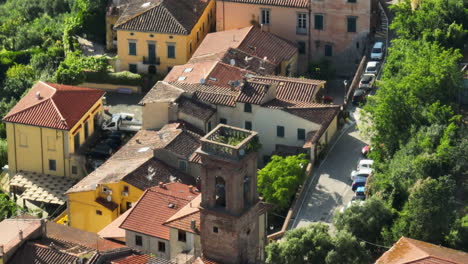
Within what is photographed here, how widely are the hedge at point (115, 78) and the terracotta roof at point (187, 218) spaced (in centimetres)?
2681

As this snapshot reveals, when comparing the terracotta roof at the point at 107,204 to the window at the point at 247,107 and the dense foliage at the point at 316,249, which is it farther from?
the dense foliage at the point at 316,249

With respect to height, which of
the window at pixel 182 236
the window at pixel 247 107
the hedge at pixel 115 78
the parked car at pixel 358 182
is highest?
the window at pixel 247 107

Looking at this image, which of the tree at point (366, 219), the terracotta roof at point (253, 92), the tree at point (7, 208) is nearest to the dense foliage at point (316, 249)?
the tree at point (366, 219)

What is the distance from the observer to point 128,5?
12112 cm

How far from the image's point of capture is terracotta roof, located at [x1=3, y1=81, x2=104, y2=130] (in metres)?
108

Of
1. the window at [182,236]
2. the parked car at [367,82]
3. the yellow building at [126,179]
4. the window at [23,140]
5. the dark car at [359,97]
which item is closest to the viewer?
the window at [182,236]

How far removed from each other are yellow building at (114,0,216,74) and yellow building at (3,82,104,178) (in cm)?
864

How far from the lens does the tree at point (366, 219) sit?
90000 mm

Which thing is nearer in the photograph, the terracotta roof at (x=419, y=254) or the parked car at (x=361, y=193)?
the terracotta roof at (x=419, y=254)

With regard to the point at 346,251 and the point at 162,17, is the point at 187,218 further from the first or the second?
the point at 162,17

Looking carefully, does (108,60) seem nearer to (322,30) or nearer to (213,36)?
(213,36)

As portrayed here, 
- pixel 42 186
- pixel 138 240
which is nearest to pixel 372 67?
→ pixel 42 186

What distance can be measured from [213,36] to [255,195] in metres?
35.2

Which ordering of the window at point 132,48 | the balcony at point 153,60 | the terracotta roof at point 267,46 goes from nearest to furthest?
1. the terracotta roof at point 267,46
2. the balcony at point 153,60
3. the window at point 132,48
